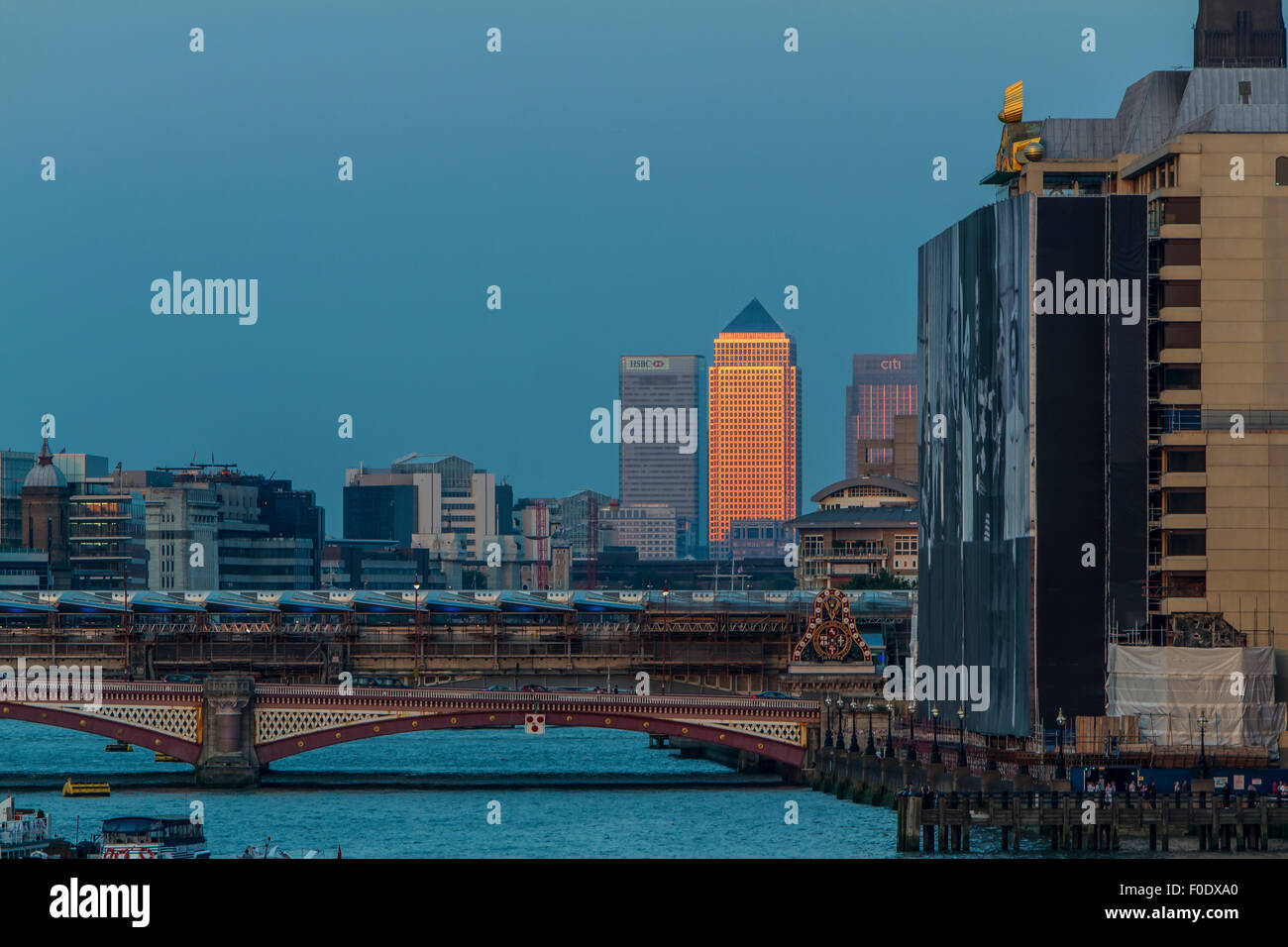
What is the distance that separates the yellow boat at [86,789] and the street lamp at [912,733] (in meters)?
36.9

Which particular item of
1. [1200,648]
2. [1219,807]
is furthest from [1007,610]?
[1219,807]

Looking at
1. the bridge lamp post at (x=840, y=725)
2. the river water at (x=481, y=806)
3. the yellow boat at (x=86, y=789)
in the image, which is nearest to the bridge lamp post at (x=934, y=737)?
the river water at (x=481, y=806)

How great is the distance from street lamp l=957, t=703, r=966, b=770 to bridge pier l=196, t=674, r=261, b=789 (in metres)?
33.3

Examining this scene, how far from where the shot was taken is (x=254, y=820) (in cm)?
9200

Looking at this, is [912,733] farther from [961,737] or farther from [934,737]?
[961,737]

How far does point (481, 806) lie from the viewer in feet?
324

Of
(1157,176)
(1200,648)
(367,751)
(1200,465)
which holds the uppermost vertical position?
(1157,176)

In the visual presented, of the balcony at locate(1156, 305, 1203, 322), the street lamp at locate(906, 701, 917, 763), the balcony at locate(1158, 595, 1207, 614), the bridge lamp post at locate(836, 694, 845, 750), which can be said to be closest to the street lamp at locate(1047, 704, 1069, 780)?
the street lamp at locate(906, 701, 917, 763)

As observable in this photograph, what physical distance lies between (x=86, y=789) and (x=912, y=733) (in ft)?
124

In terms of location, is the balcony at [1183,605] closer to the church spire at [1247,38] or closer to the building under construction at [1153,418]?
the building under construction at [1153,418]

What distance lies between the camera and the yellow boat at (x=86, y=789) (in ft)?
344

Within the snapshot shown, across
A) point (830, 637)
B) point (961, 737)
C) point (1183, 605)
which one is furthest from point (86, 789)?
point (1183, 605)
